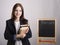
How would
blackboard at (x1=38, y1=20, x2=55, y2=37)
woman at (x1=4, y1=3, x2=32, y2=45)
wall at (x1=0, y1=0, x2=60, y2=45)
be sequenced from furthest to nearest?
wall at (x1=0, y1=0, x2=60, y2=45) < blackboard at (x1=38, y1=20, x2=55, y2=37) < woman at (x1=4, y1=3, x2=32, y2=45)

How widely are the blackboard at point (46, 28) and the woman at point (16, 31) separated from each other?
62 centimetres

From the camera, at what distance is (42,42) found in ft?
9.14

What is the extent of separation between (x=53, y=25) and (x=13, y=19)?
84 centimetres

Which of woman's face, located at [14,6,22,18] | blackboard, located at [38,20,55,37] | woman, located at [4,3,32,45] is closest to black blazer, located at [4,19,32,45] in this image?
woman, located at [4,3,32,45]

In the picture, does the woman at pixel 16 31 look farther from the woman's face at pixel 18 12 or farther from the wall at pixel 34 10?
the wall at pixel 34 10

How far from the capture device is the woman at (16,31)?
2.14m

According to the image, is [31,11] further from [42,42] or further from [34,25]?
[42,42]

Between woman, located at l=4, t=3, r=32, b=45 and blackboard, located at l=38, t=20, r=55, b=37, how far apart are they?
619 millimetres

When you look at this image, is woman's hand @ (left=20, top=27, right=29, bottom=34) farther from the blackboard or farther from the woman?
the blackboard

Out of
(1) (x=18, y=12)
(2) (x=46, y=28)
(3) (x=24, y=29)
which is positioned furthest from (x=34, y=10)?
(3) (x=24, y=29)

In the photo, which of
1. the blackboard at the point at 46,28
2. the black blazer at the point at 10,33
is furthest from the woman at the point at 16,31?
the blackboard at the point at 46,28

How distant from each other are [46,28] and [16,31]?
76cm

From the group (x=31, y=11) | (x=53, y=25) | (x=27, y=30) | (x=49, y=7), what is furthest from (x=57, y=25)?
(x=27, y=30)

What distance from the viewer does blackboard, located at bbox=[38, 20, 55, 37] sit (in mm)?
2758
